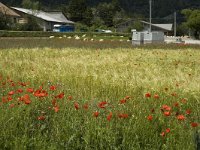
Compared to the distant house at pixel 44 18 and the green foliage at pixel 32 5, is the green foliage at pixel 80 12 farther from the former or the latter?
the green foliage at pixel 32 5

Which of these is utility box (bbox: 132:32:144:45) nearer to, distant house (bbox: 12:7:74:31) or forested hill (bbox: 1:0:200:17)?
distant house (bbox: 12:7:74:31)

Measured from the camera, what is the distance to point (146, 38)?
3809cm

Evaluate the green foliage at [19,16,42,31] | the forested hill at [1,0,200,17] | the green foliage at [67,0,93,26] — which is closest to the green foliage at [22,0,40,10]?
the green foliage at [67,0,93,26]

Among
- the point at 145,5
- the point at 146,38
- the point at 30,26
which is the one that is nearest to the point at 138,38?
the point at 146,38

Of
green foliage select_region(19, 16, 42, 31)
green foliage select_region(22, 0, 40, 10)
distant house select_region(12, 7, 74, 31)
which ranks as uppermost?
green foliage select_region(22, 0, 40, 10)

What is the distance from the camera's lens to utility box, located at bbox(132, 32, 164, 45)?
3606cm

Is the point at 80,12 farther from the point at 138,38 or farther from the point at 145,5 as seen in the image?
the point at 145,5

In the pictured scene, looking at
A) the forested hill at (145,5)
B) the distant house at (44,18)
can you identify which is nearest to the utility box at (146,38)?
the distant house at (44,18)

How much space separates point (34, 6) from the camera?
3861 inches

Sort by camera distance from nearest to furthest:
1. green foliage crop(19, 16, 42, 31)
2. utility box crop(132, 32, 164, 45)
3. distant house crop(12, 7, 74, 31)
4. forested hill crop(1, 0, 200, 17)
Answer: utility box crop(132, 32, 164, 45) → green foliage crop(19, 16, 42, 31) → distant house crop(12, 7, 74, 31) → forested hill crop(1, 0, 200, 17)

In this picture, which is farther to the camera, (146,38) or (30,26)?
(30,26)

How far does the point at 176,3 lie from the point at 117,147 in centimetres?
19402

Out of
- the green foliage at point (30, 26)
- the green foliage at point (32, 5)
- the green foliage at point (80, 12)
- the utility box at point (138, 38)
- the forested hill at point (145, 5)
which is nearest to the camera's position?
the utility box at point (138, 38)

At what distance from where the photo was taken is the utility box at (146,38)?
3606 cm
